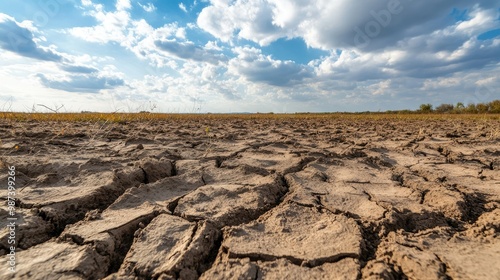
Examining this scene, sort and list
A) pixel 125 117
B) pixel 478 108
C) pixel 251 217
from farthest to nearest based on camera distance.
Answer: pixel 478 108, pixel 125 117, pixel 251 217

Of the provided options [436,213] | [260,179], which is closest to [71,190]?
[260,179]

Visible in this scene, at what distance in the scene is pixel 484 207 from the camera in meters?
1.79

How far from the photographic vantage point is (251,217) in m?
1.70

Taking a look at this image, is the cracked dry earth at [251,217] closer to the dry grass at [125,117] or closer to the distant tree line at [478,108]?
the dry grass at [125,117]

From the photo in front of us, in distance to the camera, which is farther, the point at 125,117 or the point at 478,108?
the point at 478,108

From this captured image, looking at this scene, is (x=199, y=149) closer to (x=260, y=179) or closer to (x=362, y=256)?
(x=260, y=179)

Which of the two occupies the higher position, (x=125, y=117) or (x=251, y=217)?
(x=125, y=117)

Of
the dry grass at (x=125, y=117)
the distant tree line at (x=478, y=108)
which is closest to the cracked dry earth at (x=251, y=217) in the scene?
the dry grass at (x=125, y=117)

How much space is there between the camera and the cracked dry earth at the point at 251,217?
121 centimetres

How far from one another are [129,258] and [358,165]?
2364 mm

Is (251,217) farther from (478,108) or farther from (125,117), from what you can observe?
(478,108)

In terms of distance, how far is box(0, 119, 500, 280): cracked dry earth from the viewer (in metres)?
1.21

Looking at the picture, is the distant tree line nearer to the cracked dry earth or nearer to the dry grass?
the dry grass

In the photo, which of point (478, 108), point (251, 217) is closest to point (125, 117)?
point (251, 217)
